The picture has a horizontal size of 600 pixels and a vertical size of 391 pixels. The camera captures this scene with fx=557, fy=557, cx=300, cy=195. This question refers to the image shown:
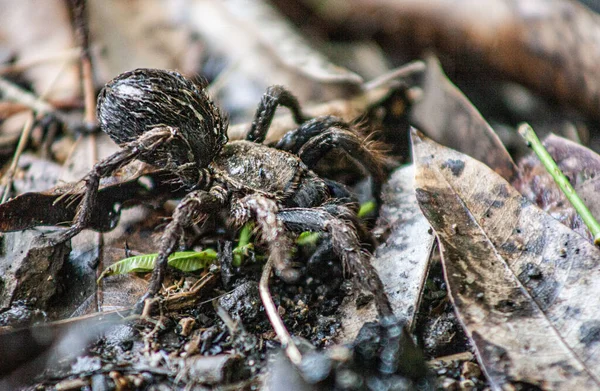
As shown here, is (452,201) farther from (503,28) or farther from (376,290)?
(503,28)

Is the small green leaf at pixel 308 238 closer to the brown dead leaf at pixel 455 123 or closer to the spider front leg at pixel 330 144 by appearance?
the spider front leg at pixel 330 144

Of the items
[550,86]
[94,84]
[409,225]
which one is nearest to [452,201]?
[409,225]

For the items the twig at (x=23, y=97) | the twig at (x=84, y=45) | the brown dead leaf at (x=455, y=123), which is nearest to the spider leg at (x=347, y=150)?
the brown dead leaf at (x=455, y=123)

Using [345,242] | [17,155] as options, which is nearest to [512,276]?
[345,242]

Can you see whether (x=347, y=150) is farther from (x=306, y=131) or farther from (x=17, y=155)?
(x=17, y=155)

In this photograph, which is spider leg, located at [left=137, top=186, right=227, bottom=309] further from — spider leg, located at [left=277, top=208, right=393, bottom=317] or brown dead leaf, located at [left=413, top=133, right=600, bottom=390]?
brown dead leaf, located at [left=413, top=133, right=600, bottom=390]

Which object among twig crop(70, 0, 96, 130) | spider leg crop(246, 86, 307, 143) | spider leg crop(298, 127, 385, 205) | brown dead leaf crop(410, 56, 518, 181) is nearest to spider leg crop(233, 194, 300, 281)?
spider leg crop(298, 127, 385, 205)
